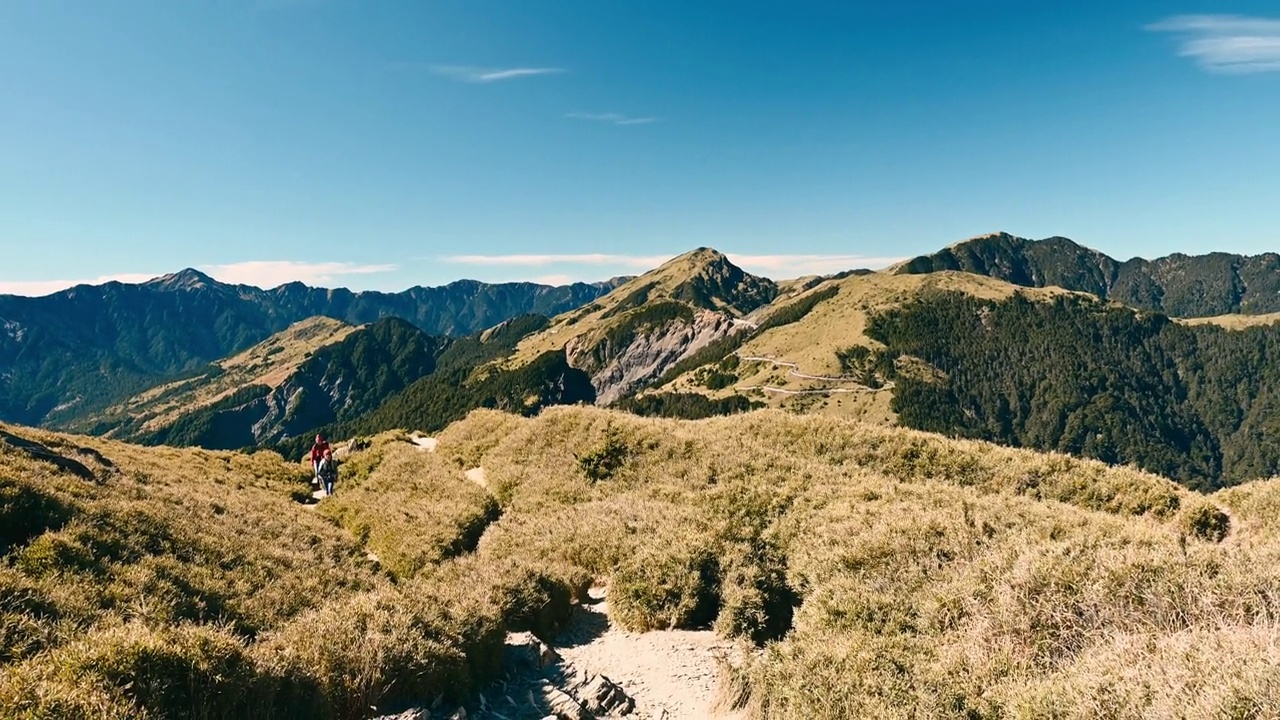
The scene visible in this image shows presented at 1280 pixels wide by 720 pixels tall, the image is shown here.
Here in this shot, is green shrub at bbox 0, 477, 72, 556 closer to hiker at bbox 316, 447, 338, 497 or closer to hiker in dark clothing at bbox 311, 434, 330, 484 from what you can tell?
hiker at bbox 316, 447, 338, 497

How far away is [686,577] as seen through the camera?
15812mm

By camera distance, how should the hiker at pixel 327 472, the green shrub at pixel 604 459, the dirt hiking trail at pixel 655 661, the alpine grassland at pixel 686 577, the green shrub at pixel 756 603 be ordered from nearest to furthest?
the alpine grassland at pixel 686 577 → the dirt hiking trail at pixel 655 661 → the green shrub at pixel 756 603 → the green shrub at pixel 604 459 → the hiker at pixel 327 472

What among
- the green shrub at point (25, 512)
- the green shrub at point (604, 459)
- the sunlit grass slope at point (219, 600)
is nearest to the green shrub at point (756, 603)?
the sunlit grass slope at point (219, 600)

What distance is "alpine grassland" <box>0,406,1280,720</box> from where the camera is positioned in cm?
780

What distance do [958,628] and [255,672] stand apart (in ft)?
38.2

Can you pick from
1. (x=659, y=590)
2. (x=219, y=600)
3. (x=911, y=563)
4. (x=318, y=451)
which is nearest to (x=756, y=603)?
(x=659, y=590)

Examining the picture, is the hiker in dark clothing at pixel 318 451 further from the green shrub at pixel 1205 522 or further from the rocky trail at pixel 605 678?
the green shrub at pixel 1205 522

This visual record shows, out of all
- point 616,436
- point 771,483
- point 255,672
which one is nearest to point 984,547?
point 771,483

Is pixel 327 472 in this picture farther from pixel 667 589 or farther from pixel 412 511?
pixel 667 589

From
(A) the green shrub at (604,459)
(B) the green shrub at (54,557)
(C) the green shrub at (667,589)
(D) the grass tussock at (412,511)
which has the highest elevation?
(B) the green shrub at (54,557)

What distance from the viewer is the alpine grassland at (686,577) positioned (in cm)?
780

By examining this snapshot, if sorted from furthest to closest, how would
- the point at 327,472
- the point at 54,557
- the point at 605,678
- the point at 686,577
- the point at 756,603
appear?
the point at 327,472, the point at 686,577, the point at 756,603, the point at 54,557, the point at 605,678

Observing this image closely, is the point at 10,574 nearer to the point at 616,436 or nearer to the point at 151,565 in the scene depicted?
the point at 151,565

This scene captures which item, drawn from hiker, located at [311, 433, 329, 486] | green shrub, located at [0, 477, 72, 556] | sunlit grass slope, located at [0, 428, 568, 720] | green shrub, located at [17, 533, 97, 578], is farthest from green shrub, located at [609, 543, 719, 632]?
hiker, located at [311, 433, 329, 486]
